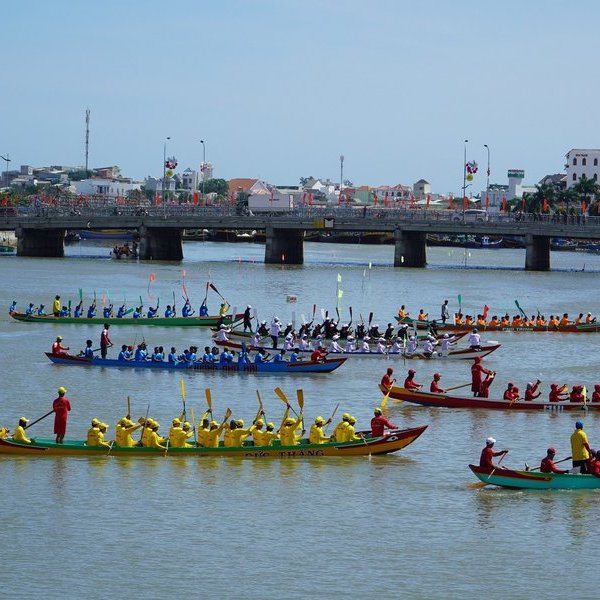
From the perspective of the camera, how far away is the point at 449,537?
108 feet

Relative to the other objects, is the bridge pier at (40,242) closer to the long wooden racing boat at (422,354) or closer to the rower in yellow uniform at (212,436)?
the long wooden racing boat at (422,354)

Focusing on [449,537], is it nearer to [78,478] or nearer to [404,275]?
[78,478]

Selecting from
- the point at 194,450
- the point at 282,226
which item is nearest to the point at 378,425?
the point at 194,450

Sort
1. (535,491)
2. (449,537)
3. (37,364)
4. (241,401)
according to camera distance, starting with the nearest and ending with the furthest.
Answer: (449,537), (535,491), (241,401), (37,364)

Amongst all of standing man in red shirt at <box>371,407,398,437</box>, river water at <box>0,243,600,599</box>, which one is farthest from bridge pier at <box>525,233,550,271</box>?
standing man in red shirt at <box>371,407,398,437</box>

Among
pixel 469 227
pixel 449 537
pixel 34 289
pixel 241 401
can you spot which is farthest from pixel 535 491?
pixel 469 227

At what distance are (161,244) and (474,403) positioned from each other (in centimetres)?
8710

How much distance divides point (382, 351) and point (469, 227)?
57.5m

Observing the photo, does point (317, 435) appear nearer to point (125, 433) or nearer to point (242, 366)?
point (125, 433)

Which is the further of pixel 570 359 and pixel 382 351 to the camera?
pixel 570 359

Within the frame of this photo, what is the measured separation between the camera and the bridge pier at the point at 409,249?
126m

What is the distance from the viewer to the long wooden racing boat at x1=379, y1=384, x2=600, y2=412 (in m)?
47.1

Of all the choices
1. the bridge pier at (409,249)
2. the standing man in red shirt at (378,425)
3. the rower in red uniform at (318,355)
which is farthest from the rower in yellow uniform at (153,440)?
the bridge pier at (409,249)

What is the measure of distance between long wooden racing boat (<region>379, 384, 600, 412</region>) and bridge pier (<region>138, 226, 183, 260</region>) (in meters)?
85.3
